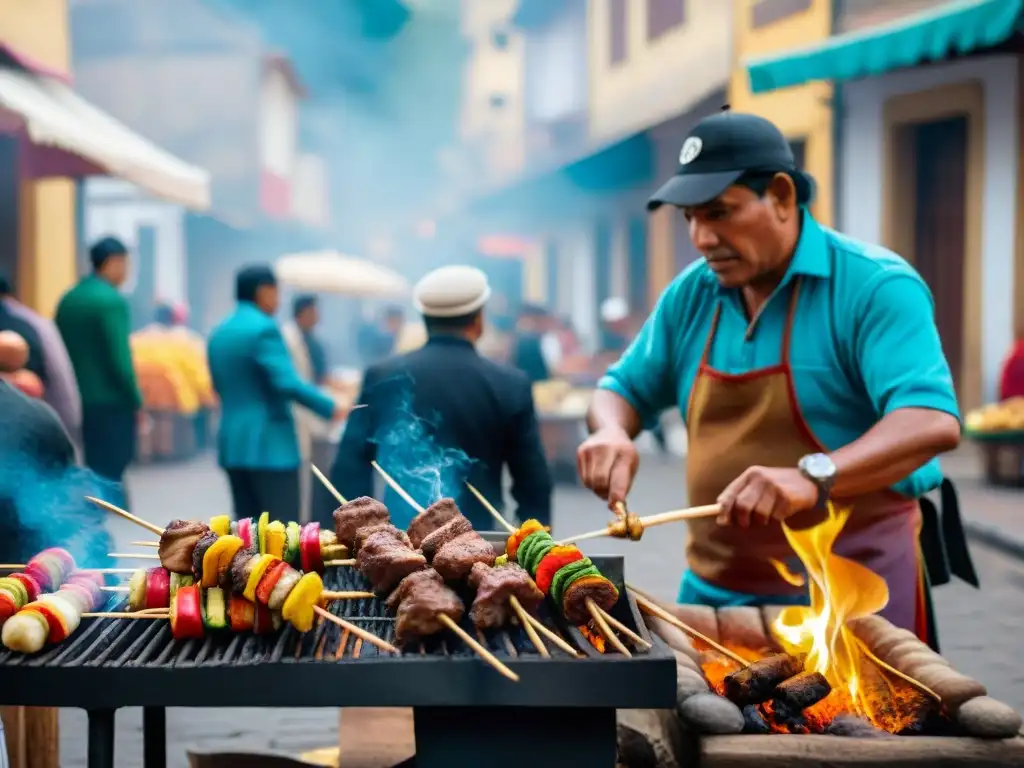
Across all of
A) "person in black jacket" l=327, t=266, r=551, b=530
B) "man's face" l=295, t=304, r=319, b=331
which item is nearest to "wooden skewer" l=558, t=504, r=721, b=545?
"person in black jacket" l=327, t=266, r=551, b=530

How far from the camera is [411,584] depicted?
2.49m

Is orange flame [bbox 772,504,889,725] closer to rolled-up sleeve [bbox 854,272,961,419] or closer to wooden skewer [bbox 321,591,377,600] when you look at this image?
rolled-up sleeve [bbox 854,272,961,419]

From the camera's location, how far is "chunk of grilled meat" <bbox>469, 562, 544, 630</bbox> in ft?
7.98

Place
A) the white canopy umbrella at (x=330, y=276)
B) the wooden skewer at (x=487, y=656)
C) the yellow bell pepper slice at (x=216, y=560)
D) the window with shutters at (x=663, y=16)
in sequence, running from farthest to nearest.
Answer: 1. the window with shutters at (x=663, y=16)
2. the white canopy umbrella at (x=330, y=276)
3. the yellow bell pepper slice at (x=216, y=560)
4. the wooden skewer at (x=487, y=656)

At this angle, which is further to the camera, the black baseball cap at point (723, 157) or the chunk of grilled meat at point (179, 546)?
the black baseball cap at point (723, 157)

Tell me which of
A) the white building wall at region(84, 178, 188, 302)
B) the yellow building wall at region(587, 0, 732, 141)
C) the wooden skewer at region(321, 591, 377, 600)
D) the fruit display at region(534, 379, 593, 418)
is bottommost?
the fruit display at region(534, 379, 593, 418)

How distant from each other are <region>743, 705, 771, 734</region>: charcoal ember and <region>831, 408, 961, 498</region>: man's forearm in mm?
582

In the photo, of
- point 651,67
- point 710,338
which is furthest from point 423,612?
point 651,67

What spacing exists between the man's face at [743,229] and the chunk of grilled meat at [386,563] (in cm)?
118

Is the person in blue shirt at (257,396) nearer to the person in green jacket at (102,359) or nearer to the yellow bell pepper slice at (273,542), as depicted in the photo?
the person in green jacket at (102,359)

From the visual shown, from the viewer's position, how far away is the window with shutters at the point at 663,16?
66.8 feet

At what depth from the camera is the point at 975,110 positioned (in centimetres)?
1280

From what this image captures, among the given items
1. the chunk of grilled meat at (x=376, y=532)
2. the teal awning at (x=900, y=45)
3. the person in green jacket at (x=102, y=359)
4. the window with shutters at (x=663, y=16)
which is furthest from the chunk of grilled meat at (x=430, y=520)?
the window with shutters at (x=663, y=16)

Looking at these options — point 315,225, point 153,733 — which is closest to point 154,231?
point 315,225
